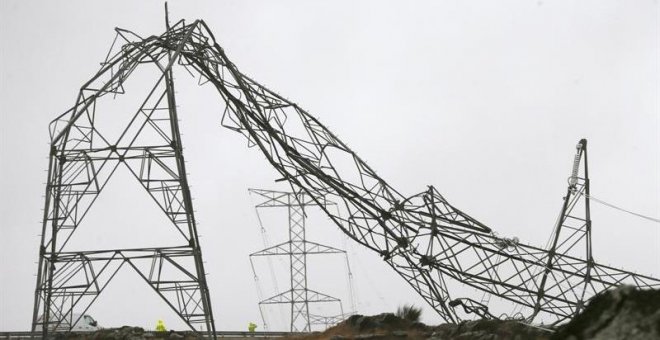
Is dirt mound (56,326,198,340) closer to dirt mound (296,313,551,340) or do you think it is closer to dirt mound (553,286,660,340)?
dirt mound (296,313,551,340)

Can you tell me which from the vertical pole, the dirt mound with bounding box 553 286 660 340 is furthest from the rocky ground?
the vertical pole

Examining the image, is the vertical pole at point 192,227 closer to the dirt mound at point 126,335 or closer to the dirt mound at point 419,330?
the dirt mound at point 419,330

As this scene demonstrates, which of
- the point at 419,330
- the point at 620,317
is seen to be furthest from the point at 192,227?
the point at 620,317

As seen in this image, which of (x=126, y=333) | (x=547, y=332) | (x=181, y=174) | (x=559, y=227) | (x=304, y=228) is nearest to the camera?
(x=547, y=332)

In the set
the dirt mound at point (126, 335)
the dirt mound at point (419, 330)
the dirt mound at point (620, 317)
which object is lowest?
the dirt mound at point (620, 317)

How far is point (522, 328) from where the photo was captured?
24.8m

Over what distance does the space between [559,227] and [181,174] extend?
12.2 meters

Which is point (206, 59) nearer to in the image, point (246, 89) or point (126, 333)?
point (246, 89)

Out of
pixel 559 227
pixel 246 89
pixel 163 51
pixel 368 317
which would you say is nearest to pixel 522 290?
pixel 559 227

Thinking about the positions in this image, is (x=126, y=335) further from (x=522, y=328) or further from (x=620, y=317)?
(x=620, y=317)

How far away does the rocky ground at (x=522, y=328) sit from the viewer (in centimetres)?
1464

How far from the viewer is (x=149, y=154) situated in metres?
26.3

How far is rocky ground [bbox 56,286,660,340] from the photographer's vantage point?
14.6 meters

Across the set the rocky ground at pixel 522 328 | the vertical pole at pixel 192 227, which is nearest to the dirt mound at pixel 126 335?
the rocky ground at pixel 522 328
